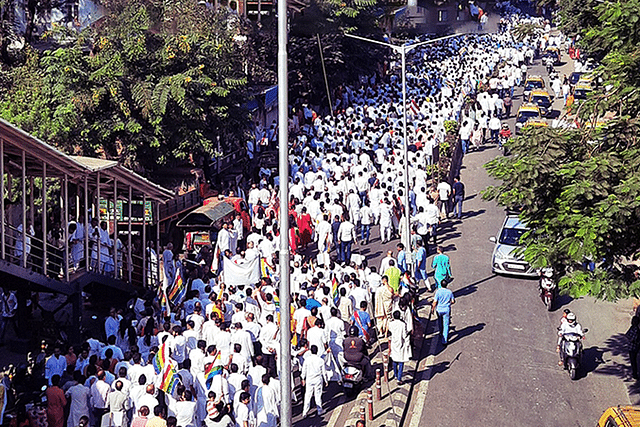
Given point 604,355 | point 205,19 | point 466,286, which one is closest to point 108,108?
point 205,19

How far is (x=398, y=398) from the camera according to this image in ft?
48.6

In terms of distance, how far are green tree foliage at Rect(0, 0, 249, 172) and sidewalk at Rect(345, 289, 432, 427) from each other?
914 cm

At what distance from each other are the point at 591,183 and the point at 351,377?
478 centimetres

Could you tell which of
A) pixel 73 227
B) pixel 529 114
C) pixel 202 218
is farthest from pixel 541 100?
pixel 73 227

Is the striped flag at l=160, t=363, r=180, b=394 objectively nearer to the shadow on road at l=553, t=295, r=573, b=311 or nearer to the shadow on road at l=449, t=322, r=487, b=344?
the shadow on road at l=449, t=322, r=487, b=344

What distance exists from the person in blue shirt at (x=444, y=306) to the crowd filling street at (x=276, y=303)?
0.09 feet

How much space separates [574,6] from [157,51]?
33.1ft

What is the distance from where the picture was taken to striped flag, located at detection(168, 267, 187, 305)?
1750cm

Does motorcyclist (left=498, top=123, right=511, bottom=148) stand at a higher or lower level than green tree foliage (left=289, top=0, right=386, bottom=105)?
lower

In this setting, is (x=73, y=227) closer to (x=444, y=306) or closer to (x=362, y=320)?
(x=362, y=320)

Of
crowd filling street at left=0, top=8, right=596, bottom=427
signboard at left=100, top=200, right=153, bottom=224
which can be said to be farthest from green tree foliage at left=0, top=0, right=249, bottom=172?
signboard at left=100, top=200, right=153, bottom=224

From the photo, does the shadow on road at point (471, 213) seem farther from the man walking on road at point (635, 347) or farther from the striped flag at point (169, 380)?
the striped flag at point (169, 380)

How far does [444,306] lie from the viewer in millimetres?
16688

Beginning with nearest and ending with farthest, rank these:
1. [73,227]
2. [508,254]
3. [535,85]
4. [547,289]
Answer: [73,227]
[547,289]
[508,254]
[535,85]
